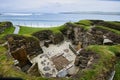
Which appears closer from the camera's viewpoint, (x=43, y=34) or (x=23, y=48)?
(x=23, y=48)

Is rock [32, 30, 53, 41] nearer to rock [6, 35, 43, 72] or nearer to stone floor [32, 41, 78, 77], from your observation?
stone floor [32, 41, 78, 77]

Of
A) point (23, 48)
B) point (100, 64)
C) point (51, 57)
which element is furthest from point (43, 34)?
point (100, 64)

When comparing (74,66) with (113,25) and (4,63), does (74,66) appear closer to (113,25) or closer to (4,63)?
(4,63)

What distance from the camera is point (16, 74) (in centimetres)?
1224

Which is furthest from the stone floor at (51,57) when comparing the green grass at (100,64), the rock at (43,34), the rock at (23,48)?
the green grass at (100,64)

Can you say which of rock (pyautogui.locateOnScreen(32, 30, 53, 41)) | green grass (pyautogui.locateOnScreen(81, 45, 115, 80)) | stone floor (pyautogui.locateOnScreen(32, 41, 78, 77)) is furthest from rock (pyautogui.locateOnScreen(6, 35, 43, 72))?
green grass (pyautogui.locateOnScreen(81, 45, 115, 80))

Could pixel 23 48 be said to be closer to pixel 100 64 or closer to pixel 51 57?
pixel 51 57

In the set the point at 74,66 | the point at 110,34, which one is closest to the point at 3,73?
the point at 74,66

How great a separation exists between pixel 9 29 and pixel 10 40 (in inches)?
387

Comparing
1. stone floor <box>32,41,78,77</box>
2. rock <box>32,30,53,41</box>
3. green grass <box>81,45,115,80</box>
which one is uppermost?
green grass <box>81,45,115,80</box>

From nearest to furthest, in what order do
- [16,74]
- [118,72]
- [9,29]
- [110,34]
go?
1. [16,74]
2. [118,72]
3. [110,34]
4. [9,29]

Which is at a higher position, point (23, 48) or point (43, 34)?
point (23, 48)

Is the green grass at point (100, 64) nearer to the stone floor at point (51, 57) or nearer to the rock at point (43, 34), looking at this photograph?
the stone floor at point (51, 57)

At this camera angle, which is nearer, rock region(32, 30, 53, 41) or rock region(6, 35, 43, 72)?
rock region(6, 35, 43, 72)
